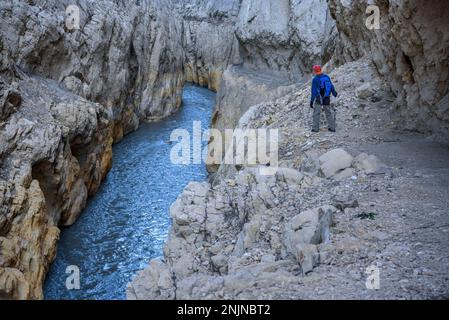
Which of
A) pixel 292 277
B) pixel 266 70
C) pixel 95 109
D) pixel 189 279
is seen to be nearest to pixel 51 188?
pixel 95 109

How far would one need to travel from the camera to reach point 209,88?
51.2 m

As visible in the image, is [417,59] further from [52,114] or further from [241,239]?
[52,114]

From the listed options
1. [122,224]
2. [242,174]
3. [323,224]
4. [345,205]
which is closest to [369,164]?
[345,205]

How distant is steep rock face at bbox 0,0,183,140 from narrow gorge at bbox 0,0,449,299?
11 cm

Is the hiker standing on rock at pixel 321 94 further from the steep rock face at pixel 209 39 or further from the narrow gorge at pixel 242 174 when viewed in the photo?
the steep rock face at pixel 209 39

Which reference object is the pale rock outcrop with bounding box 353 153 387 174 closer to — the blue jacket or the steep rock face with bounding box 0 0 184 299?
the blue jacket

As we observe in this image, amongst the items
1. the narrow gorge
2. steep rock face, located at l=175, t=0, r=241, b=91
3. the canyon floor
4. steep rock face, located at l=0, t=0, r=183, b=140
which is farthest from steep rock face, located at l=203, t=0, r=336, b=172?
steep rock face, located at l=175, t=0, r=241, b=91

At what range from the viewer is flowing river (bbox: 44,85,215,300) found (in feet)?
49.9

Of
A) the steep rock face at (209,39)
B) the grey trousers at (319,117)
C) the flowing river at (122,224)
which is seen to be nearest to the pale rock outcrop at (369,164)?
the grey trousers at (319,117)

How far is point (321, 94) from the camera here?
13.0 metres

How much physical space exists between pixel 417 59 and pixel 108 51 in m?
19.0

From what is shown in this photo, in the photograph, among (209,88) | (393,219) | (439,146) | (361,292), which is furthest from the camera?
(209,88)
